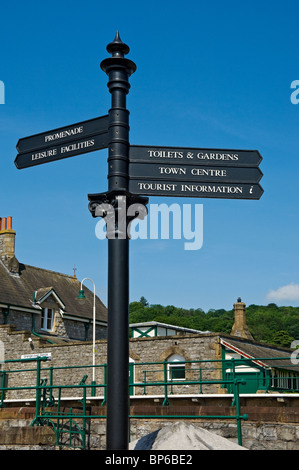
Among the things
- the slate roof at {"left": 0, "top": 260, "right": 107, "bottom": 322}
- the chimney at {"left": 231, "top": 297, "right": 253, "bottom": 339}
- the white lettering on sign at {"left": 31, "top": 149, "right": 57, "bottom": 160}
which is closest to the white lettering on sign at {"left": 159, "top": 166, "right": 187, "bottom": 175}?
the white lettering on sign at {"left": 31, "top": 149, "right": 57, "bottom": 160}

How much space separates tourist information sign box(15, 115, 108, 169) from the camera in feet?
21.3

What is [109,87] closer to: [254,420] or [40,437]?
[40,437]

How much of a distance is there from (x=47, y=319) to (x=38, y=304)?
121 cm

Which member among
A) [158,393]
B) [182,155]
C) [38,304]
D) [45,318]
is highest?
[38,304]

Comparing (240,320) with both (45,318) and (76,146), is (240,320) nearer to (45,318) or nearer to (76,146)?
(45,318)

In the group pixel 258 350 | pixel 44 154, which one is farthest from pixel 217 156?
pixel 258 350

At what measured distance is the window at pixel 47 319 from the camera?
3528 cm

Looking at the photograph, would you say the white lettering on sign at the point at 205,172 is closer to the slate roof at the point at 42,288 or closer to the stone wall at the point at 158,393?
the stone wall at the point at 158,393

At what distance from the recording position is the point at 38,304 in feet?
115

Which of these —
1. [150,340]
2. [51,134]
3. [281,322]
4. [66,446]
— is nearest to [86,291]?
[150,340]

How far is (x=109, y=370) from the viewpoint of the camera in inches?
232

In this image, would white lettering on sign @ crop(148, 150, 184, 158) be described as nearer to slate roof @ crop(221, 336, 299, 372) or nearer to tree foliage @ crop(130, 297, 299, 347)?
slate roof @ crop(221, 336, 299, 372)

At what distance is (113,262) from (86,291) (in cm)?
3597

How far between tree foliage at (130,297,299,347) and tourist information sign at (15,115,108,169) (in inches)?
2892
